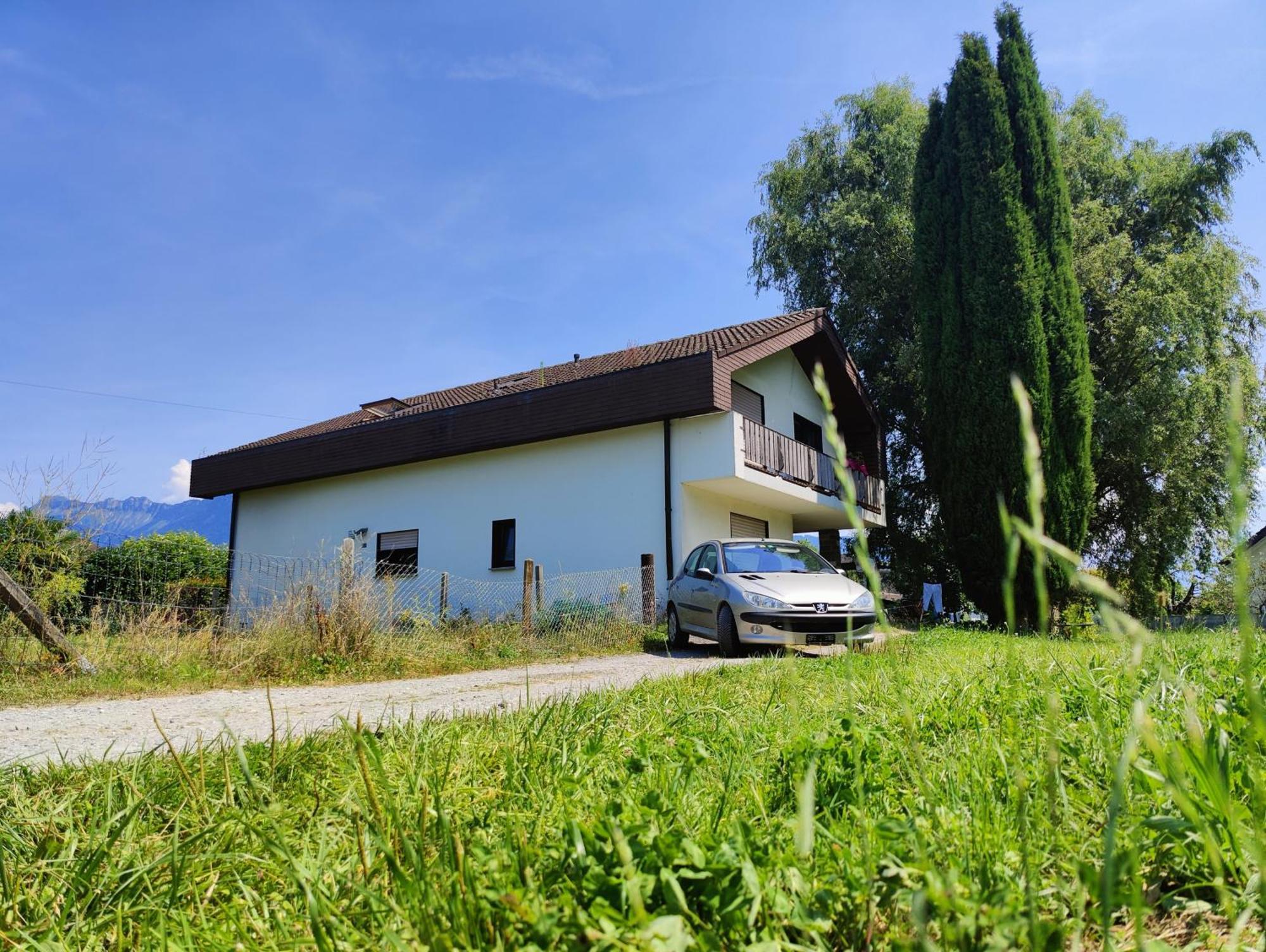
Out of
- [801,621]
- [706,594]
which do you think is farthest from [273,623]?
[801,621]

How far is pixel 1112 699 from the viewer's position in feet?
9.74

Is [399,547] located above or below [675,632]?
above

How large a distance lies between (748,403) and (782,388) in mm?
2298

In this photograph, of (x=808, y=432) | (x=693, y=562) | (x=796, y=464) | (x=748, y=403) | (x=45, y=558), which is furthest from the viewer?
(x=808, y=432)

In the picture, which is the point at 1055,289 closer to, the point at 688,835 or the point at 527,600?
the point at 527,600

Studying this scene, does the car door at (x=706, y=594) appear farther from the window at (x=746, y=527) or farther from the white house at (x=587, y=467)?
the window at (x=746, y=527)

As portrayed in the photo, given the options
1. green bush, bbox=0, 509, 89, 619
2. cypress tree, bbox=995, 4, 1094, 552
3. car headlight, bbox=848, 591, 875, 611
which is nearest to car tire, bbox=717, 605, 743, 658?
car headlight, bbox=848, 591, 875, 611

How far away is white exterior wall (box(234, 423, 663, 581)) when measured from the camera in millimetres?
17953

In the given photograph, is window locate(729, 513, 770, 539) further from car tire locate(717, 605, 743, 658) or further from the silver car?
car tire locate(717, 605, 743, 658)

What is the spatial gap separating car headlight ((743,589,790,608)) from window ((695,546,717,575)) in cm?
123

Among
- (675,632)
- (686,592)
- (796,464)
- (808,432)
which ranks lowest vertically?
(675,632)

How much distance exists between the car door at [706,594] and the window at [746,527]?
736 cm

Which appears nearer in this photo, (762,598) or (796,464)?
(762,598)

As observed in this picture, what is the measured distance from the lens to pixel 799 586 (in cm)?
1081
